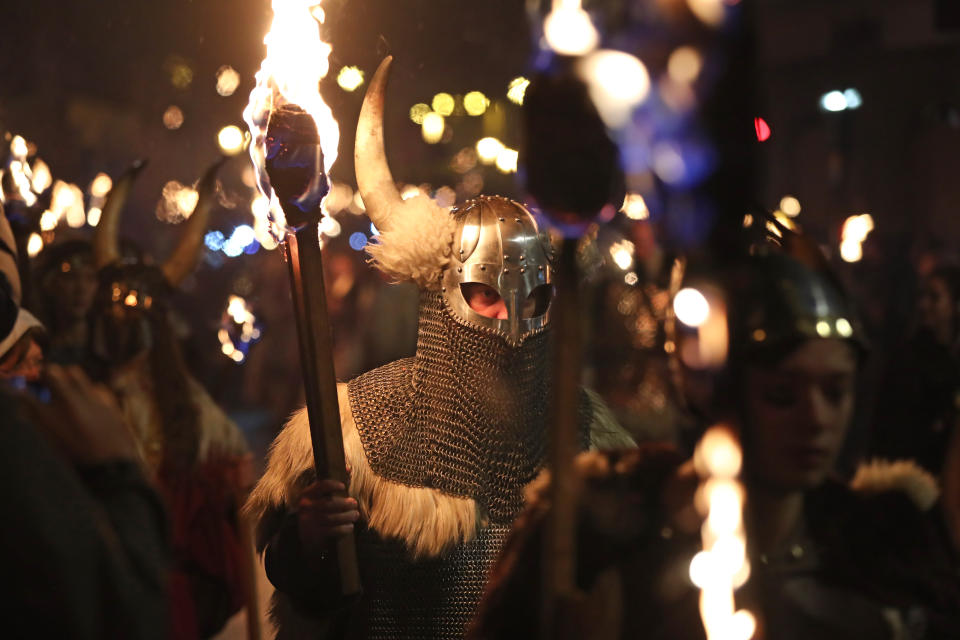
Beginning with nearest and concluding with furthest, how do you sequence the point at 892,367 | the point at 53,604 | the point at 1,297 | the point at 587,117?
the point at 53,604
the point at 587,117
the point at 1,297
the point at 892,367

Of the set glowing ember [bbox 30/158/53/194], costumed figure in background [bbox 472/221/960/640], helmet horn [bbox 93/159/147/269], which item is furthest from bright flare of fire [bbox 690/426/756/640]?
glowing ember [bbox 30/158/53/194]

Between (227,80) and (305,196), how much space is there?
12.2 ft

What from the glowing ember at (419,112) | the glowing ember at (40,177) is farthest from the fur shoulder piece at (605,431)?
the glowing ember at (419,112)

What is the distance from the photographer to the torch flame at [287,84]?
8.98ft

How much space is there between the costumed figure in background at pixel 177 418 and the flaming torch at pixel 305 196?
1611 mm

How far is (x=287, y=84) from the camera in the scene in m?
2.84

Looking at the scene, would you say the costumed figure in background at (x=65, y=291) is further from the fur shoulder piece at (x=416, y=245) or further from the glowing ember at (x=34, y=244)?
the fur shoulder piece at (x=416, y=245)

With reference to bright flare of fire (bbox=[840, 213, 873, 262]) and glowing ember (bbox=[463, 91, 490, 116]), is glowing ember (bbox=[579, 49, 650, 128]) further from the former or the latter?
bright flare of fire (bbox=[840, 213, 873, 262])

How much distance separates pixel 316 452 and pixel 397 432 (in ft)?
2.14

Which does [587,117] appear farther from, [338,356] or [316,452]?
[338,356]

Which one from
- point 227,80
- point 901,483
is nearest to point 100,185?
point 227,80

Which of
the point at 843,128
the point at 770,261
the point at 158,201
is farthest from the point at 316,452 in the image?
the point at 843,128

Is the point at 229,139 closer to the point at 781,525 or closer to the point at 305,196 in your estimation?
the point at 305,196

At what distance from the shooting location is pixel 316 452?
2803mm
